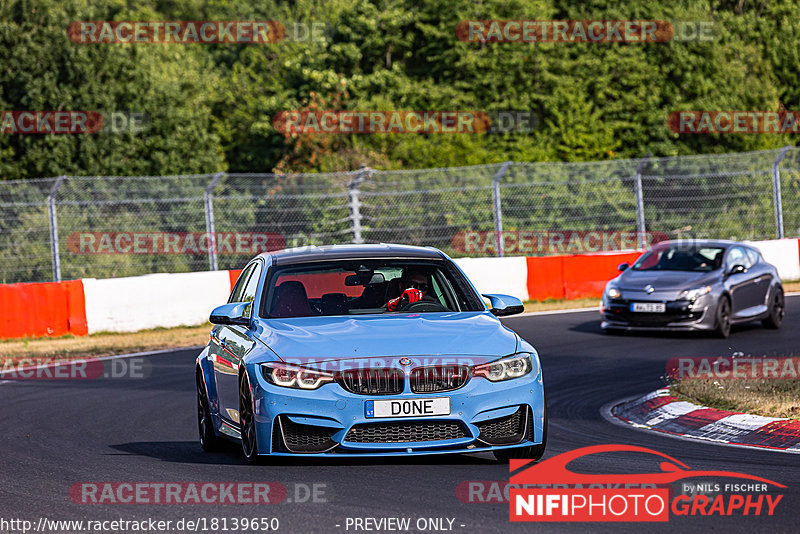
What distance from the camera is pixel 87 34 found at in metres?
41.2

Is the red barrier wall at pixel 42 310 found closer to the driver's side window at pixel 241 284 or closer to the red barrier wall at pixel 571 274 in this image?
the red barrier wall at pixel 571 274

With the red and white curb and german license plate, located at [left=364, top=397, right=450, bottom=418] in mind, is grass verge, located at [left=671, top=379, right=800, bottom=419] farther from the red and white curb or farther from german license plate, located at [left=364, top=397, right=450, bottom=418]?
german license plate, located at [left=364, top=397, right=450, bottom=418]

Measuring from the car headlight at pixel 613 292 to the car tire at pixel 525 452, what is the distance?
10.1 metres

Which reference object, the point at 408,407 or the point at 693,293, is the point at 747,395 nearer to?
the point at 408,407

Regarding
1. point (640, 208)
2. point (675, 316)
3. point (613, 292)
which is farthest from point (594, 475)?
point (640, 208)

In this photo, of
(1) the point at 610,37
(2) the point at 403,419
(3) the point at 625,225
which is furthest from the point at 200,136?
(2) the point at 403,419

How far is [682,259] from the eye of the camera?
18.5m

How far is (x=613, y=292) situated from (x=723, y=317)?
1.53 m

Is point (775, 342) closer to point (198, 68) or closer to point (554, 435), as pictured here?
point (554, 435)

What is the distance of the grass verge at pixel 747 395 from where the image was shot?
986 centimetres

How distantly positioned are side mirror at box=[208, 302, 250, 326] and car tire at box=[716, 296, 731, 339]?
10014 millimetres

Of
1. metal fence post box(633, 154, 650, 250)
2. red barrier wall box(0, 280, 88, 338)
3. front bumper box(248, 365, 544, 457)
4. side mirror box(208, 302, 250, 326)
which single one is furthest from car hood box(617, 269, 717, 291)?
front bumper box(248, 365, 544, 457)

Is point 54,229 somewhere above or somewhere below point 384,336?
above

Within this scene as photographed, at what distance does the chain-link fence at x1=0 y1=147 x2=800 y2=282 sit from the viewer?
23.6 meters
